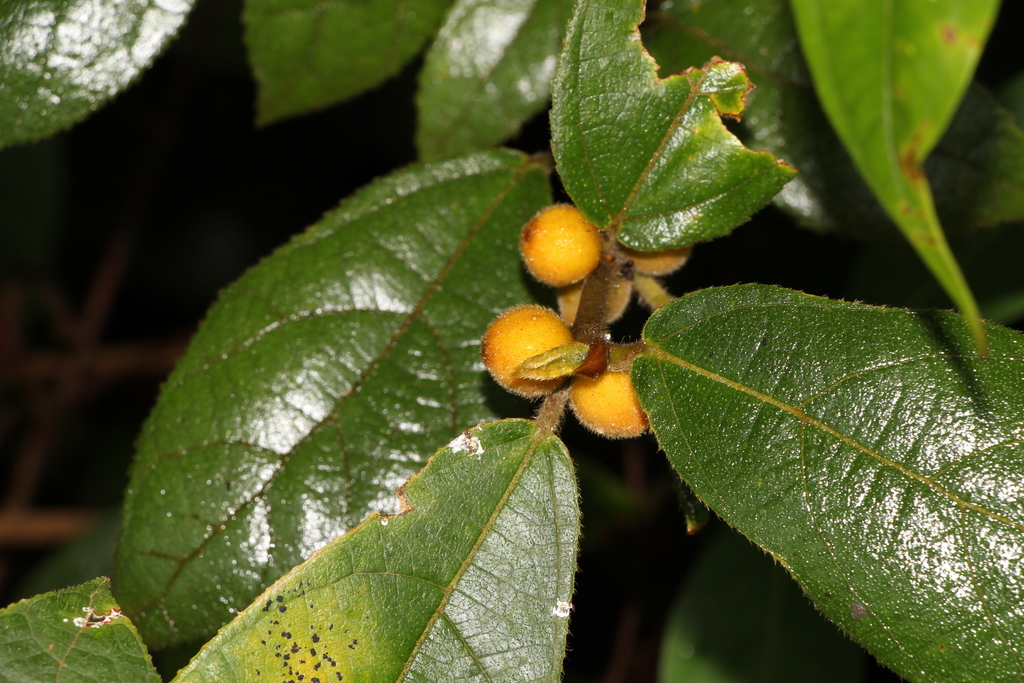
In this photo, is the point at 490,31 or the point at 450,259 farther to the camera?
the point at 490,31

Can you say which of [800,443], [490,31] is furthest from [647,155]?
[490,31]

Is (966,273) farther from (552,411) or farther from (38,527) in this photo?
(38,527)

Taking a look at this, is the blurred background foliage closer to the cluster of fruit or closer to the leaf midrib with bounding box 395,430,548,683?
the cluster of fruit

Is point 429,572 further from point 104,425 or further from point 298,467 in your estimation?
point 104,425

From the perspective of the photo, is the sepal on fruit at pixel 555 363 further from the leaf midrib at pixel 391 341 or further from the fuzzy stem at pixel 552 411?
the leaf midrib at pixel 391 341

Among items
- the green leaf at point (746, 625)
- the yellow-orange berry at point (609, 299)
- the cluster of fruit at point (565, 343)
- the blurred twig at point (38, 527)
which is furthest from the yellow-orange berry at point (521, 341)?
the blurred twig at point (38, 527)

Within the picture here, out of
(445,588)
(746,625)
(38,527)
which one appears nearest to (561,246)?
(445,588)

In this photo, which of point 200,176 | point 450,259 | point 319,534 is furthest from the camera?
point 200,176
